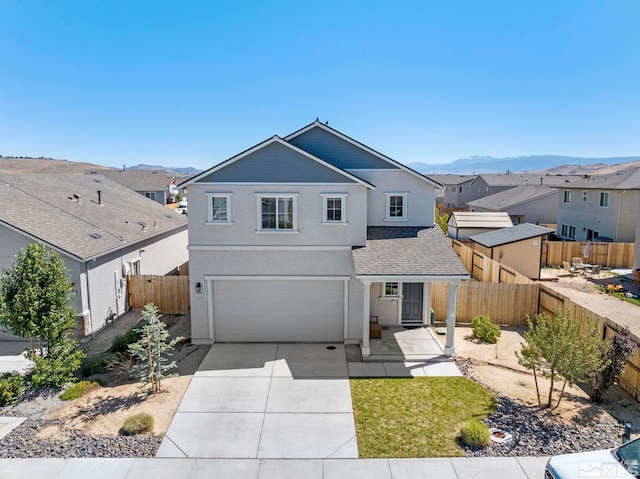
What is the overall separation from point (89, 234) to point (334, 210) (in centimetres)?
1074

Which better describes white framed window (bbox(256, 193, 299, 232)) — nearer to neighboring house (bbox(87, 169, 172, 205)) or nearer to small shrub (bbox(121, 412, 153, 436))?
small shrub (bbox(121, 412, 153, 436))

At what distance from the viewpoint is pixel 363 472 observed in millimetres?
8461

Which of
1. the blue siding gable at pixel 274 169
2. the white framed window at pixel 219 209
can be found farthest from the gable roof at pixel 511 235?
the white framed window at pixel 219 209

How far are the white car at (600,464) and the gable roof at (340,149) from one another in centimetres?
1096

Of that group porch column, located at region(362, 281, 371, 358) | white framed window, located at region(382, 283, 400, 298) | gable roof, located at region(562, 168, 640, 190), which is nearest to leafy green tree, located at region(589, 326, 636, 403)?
porch column, located at region(362, 281, 371, 358)

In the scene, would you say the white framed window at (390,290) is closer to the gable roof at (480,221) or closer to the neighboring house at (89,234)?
the neighboring house at (89,234)

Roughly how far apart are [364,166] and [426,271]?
5316 millimetres

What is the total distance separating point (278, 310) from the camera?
15.4 meters

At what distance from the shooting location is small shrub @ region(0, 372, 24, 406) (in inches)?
430

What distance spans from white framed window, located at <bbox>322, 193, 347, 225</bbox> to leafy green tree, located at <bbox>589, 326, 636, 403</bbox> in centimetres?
868

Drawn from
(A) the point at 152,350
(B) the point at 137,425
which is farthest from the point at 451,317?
(B) the point at 137,425

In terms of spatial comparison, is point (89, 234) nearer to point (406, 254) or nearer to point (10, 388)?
point (10, 388)

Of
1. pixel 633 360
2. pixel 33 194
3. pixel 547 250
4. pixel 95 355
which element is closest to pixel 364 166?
pixel 633 360

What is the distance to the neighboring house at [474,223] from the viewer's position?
105 ft
